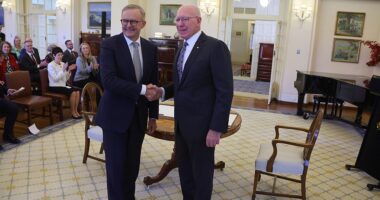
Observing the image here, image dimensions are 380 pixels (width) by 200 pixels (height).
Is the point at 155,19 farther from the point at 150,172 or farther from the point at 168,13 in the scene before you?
the point at 150,172

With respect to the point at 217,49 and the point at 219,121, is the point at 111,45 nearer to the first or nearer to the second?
the point at 217,49

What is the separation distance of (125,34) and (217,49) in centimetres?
64

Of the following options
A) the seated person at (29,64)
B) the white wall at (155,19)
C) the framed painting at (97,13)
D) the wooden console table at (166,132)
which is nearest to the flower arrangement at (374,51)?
Answer: the white wall at (155,19)

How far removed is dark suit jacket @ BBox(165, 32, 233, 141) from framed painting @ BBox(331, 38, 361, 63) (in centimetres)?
651

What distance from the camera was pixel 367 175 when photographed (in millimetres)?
3721

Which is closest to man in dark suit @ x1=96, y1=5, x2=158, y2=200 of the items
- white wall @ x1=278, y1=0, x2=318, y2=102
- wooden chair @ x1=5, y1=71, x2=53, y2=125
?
wooden chair @ x1=5, y1=71, x2=53, y2=125

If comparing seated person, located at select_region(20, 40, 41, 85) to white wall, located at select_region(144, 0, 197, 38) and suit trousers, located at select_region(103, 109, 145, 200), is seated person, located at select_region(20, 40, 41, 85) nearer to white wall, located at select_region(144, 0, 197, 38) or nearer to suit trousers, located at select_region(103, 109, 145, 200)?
white wall, located at select_region(144, 0, 197, 38)

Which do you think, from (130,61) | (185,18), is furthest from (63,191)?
(185,18)

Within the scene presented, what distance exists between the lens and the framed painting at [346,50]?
7496 millimetres

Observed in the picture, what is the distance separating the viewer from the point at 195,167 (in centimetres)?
215

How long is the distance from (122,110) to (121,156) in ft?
1.17

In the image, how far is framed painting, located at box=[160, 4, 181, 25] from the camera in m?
8.57

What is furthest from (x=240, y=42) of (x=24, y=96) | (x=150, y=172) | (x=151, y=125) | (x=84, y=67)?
(x=151, y=125)

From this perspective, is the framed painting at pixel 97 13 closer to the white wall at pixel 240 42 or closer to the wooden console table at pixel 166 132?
the wooden console table at pixel 166 132
